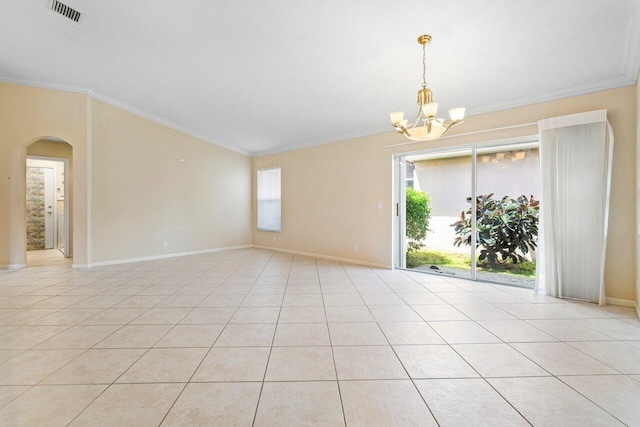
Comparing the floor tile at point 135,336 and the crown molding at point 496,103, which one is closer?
the floor tile at point 135,336

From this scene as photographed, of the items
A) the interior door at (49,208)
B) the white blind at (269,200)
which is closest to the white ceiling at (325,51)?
the white blind at (269,200)

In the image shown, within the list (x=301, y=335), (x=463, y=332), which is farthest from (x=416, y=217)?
(x=301, y=335)

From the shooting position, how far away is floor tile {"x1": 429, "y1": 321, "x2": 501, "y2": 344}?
2.22 metres

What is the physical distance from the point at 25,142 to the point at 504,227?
8.37 meters

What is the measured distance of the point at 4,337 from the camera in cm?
219

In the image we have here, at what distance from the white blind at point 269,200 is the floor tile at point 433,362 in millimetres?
5261

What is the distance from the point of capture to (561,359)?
1.93 meters

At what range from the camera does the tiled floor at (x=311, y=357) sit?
1.42 metres

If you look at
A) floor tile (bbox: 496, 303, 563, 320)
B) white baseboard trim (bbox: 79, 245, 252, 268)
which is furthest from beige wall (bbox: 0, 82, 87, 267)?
floor tile (bbox: 496, 303, 563, 320)

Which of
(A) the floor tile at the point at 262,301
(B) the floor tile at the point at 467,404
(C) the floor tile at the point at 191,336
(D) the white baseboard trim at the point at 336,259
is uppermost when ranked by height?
(D) the white baseboard trim at the point at 336,259

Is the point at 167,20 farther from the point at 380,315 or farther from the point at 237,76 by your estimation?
the point at 380,315

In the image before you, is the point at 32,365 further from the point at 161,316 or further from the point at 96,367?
the point at 161,316

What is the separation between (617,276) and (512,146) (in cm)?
Result: 204

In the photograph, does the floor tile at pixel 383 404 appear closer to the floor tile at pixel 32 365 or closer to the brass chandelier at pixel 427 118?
the floor tile at pixel 32 365
